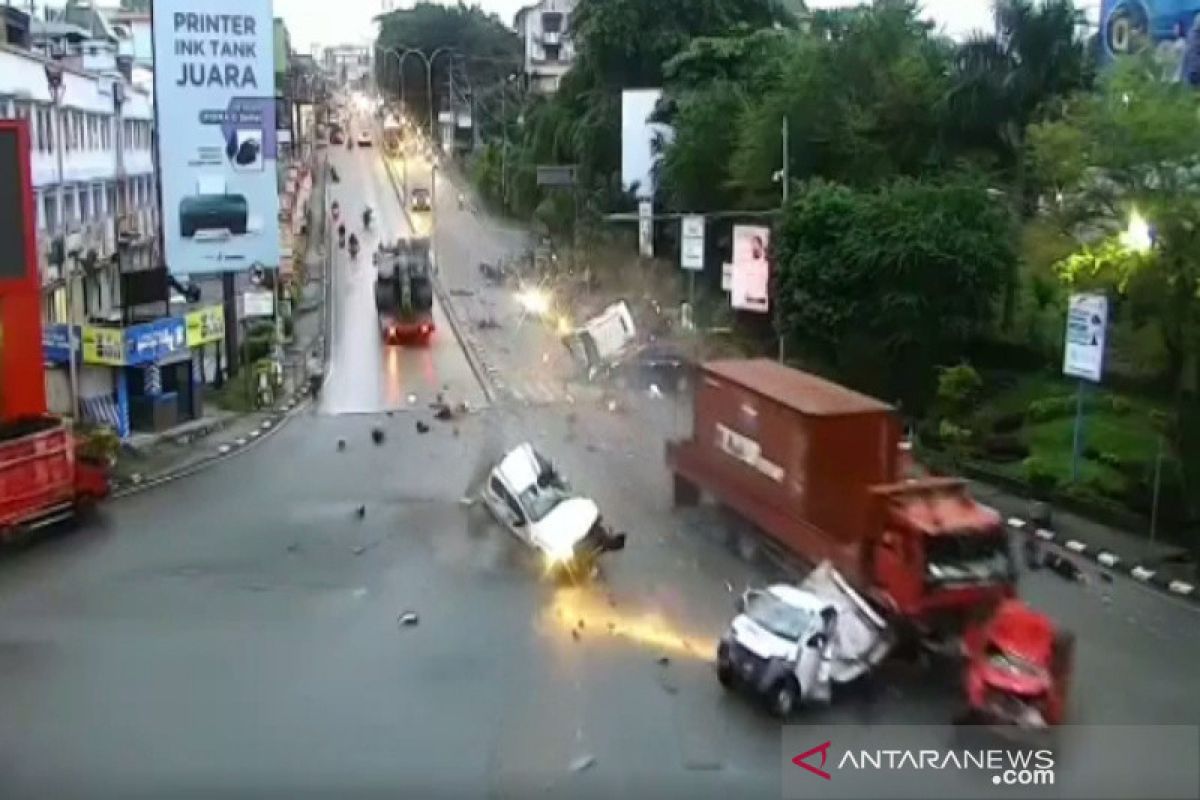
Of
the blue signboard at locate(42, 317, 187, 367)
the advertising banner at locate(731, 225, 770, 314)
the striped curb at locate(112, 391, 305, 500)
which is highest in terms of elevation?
the advertising banner at locate(731, 225, 770, 314)

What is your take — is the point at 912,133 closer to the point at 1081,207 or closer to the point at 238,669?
the point at 1081,207

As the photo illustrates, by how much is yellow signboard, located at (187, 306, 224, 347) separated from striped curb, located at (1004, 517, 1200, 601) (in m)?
18.6

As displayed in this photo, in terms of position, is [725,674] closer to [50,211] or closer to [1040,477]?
[1040,477]

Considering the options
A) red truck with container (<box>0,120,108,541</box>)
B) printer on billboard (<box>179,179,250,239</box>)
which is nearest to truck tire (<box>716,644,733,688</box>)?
red truck with container (<box>0,120,108,541</box>)

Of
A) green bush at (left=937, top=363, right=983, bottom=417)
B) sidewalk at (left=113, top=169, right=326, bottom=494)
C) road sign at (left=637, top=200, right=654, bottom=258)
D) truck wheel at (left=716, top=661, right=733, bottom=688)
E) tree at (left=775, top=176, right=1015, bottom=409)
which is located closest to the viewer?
truck wheel at (left=716, top=661, right=733, bottom=688)

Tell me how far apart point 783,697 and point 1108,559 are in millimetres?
8631

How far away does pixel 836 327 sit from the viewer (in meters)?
30.5

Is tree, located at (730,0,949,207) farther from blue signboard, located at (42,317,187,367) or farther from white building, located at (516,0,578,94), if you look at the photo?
white building, located at (516,0,578,94)

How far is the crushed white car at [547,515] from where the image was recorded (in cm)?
2002

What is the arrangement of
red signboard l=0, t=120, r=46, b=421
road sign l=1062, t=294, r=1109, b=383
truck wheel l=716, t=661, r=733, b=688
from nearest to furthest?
truck wheel l=716, t=661, r=733, b=688 < road sign l=1062, t=294, r=1109, b=383 < red signboard l=0, t=120, r=46, b=421

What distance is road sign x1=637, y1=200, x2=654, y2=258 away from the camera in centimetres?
4772

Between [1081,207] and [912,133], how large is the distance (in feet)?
43.7

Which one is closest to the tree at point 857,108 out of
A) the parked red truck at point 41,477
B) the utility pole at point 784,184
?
the utility pole at point 784,184

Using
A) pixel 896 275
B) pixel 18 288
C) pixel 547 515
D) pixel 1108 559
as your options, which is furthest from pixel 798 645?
pixel 18 288
